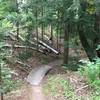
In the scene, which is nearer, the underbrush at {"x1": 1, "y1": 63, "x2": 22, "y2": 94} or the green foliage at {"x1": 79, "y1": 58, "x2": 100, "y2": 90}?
the green foliage at {"x1": 79, "y1": 58, "x2": 100, "y2": 90}

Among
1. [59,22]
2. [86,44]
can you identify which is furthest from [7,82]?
[59,22]

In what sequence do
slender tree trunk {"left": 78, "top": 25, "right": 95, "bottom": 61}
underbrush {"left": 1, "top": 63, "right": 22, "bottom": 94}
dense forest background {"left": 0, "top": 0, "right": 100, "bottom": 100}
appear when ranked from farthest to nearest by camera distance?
slender tree trunk {"left": 78, "top": 25, "right": 95, "bottom": 61} < dense forest background {"left": 0, "top": 0, "right": 100, "bottom": 100} < underbrush {"left": 1, "top": 63, "right": 22, "bottom": 94}

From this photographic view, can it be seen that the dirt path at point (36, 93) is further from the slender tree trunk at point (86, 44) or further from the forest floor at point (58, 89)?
the slender tree trunk at point (86, 44)

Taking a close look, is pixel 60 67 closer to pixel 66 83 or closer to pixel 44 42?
pixel 44 42

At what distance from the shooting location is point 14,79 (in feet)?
70.3

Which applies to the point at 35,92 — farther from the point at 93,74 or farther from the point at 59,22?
the point at 59,22

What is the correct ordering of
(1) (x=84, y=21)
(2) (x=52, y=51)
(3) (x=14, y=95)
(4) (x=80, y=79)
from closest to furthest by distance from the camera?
1. (4) (x=80, y=79)
2. (3) (x=14, y=95)
3. (1) (x=84, y=21)
4. (2) (x=52, y=51)

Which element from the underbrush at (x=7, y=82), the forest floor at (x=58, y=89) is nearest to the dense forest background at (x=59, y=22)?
the underbrush at (x=7, y=82)

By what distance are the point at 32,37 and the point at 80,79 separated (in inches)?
732

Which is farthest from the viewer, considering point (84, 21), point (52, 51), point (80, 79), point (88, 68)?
point (52, 51)

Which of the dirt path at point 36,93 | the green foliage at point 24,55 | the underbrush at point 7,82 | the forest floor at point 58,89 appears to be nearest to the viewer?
the forest floor at point 58,89

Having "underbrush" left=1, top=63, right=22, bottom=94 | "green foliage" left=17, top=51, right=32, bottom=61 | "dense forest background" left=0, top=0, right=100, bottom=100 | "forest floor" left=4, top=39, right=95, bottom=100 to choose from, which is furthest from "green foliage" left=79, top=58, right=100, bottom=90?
"green foliage" left=17, top=51, right=32, bottom=61

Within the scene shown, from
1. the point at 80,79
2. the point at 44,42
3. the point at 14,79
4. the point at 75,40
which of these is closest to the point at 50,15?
the point at 75,40

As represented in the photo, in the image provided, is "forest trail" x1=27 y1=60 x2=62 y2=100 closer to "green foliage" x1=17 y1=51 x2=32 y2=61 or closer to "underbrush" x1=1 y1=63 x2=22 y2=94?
"underbrush" x1=1 y1=63 x2=22 y2=94
